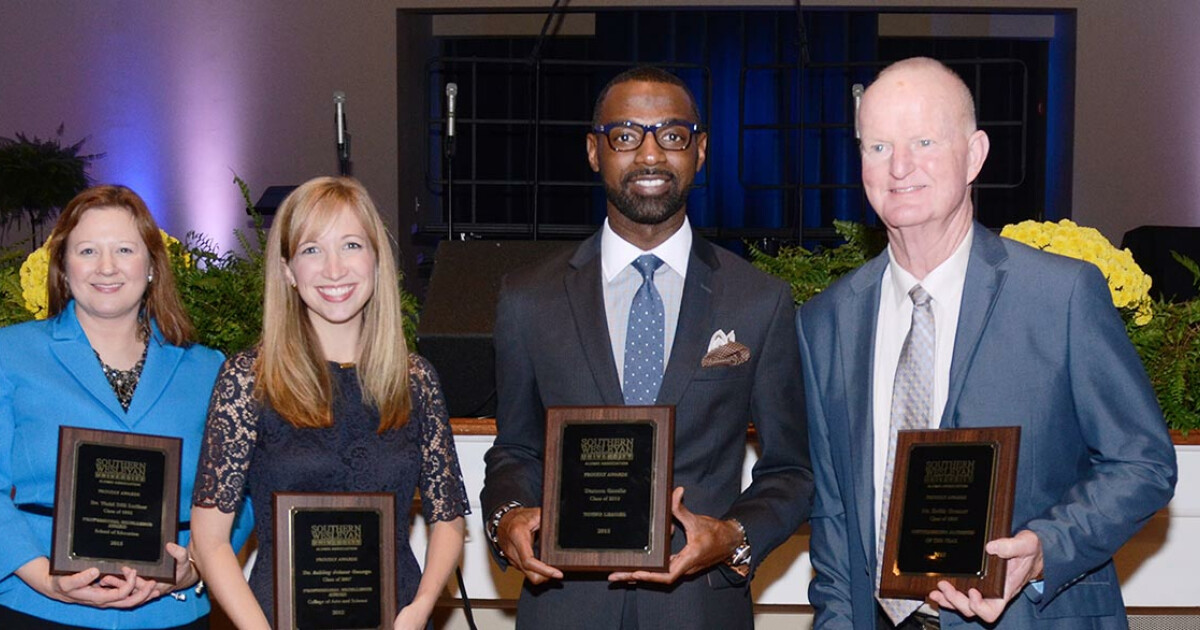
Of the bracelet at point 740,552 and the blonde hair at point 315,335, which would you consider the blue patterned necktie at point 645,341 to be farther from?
the blonde hair at point 315,335

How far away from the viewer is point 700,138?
2537 millimetres

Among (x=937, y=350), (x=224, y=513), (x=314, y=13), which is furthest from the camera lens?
(x=314, y=13)

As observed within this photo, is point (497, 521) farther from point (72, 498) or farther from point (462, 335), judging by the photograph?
point (462, 335)

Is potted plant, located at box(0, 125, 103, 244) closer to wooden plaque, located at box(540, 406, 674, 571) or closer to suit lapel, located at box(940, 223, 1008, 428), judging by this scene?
wooden plaque, located at box(540, 406, 674, 571)

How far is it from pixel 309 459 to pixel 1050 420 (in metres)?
1.29

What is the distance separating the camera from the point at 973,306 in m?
2.24

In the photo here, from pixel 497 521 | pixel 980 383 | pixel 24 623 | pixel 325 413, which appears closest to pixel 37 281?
pixel 24 623

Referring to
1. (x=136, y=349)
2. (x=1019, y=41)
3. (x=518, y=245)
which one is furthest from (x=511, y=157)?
(x=136, y=349)

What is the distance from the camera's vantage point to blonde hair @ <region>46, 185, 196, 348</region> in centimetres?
274

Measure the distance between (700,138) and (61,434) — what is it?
1295 mm

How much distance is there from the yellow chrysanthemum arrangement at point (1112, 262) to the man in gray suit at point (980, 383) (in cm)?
109

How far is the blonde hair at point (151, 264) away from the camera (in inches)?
108

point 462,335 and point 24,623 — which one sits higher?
point 462,335

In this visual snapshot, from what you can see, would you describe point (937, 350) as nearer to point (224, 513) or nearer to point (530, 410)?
point (530, 410)
